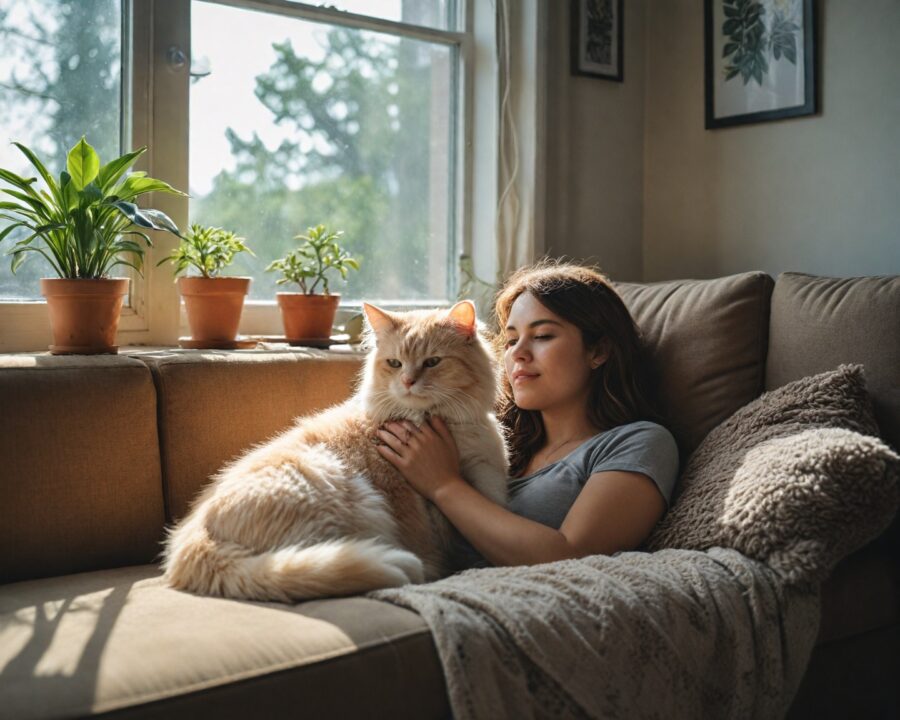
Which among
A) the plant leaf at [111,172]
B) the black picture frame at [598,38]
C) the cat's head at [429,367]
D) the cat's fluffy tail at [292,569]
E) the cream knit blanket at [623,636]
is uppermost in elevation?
the black picture frame at [598,38]

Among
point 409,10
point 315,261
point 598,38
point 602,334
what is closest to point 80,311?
point 315,261

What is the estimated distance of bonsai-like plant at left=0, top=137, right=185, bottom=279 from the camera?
2045mm

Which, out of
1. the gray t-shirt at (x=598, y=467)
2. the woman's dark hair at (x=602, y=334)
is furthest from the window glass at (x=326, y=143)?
the gray t-shirt at (x=598, y=467)

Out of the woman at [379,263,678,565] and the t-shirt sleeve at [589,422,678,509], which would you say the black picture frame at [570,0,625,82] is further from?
the t-shirt sleeve at [589,422,678,509]

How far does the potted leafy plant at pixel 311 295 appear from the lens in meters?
2.54

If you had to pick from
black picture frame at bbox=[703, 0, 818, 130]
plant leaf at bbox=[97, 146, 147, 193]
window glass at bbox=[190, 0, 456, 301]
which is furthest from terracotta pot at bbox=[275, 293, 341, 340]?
black picture frame at bbox=[703, 0, 818, 130]

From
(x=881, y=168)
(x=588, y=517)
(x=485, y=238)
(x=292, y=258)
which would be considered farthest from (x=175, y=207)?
(x=881, y=168)

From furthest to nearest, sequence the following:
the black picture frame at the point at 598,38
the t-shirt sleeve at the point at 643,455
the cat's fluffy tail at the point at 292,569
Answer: the black picture frame at the point at 598,38, the t-shirt sleeve at the point at 643,455, the cat's fluffy tail at the point at 292,569

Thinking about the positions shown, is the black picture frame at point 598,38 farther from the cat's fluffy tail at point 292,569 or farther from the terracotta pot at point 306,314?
the cat's fluffy tail at point 292,569

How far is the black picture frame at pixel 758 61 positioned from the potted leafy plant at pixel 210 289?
1.75 metres

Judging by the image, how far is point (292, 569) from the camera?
143cm

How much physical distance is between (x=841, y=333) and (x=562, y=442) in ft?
2.15

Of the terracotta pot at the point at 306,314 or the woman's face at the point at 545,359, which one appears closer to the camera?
the woman's face at the point at 545,359

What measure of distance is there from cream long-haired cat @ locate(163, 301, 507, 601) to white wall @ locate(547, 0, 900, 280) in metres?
1.42
